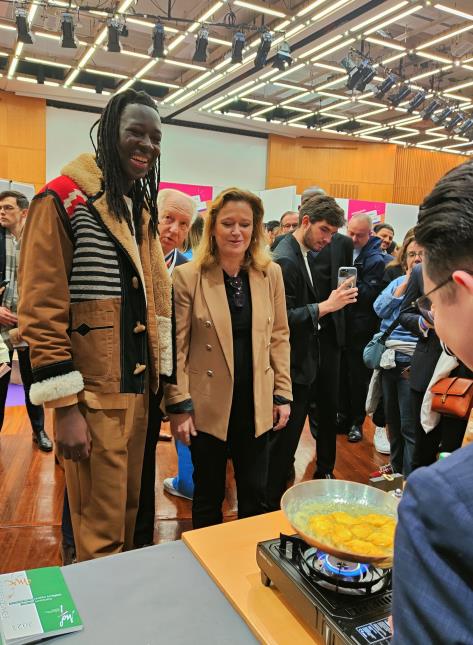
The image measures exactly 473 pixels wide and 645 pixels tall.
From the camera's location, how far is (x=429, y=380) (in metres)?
2.51

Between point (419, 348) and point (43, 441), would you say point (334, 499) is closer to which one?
point (419, 348)

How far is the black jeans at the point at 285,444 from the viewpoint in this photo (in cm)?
254

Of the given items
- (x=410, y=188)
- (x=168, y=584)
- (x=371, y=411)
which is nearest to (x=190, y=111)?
(x=410, y=188)

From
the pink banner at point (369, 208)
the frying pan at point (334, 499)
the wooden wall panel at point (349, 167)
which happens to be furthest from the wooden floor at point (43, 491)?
the wooden wall panel at point (349, 167)

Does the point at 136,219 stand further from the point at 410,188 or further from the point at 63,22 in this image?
the point at 410,188

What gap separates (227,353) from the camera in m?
1.86

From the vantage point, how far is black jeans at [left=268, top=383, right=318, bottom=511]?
2541mm

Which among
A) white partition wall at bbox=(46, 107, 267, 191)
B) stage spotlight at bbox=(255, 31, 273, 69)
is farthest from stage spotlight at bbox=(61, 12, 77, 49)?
white partition wall at bbox=(46, 107, 267, 191)

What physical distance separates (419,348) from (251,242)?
109cm

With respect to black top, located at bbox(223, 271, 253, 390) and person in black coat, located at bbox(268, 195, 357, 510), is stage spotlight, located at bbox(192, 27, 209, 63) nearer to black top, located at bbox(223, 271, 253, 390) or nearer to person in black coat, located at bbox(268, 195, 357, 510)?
person in black coat, located at bbox(268, 195, 357, 510)

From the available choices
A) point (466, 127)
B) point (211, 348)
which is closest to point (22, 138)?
point (466, 127)

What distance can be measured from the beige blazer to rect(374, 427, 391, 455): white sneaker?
1975mm

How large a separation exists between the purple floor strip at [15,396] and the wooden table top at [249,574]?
3680 millimetres

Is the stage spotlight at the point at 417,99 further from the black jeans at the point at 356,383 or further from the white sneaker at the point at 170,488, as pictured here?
the white sneaker at the point at 170,488
